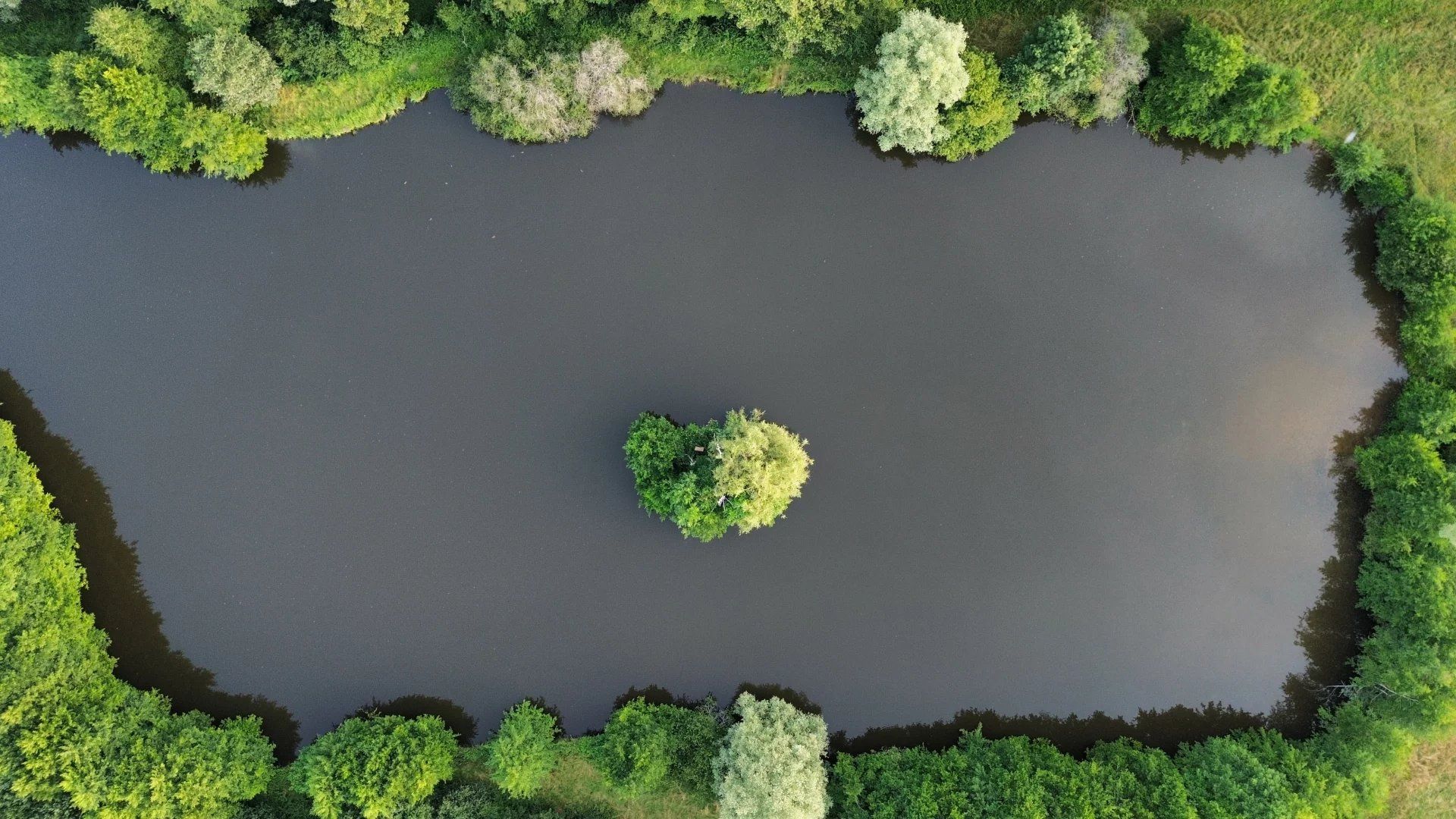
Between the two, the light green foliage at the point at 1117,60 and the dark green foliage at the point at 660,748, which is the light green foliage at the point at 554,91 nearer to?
the light green foliage at the point at 1117,60

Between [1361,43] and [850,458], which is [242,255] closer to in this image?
[850,458]

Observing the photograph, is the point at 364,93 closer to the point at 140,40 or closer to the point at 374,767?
the point at 140,40

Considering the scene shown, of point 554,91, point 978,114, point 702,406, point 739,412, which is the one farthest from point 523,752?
point 978,114

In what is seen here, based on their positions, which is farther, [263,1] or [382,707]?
[382,707]

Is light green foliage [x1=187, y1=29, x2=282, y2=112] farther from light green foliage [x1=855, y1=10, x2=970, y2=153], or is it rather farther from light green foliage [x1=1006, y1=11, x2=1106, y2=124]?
light green foliage [x1=1006, y1=11, x2=1106, y2=124]

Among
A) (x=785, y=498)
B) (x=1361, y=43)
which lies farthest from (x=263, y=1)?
(x=1361, y=43)
